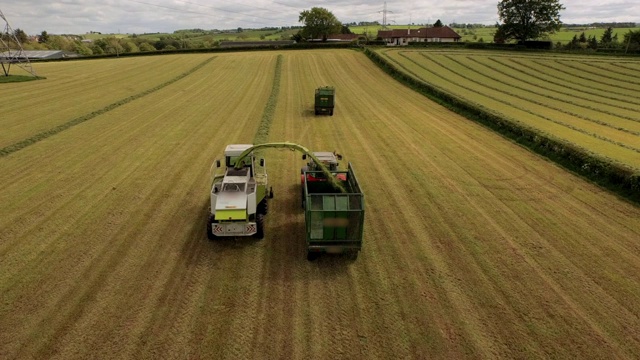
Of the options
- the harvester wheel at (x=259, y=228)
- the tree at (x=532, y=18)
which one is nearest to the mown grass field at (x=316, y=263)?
the harvester wheel at (x=259, y=228)

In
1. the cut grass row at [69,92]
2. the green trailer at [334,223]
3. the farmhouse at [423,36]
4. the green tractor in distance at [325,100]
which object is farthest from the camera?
the farmhouse at [423,36]

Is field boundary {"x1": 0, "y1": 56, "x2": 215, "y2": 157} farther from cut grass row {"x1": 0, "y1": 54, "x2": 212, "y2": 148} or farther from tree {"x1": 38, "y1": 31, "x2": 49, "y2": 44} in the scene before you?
tree {"x1": 38, "y1": 31, "x2": 49, "y2": 44}

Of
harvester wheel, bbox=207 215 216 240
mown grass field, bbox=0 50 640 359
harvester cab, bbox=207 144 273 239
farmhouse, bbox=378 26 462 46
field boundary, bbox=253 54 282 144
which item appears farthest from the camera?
farmhouse, bbox=378 26 462 46

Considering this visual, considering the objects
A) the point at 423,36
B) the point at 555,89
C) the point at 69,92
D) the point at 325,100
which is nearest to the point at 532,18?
the point at 423,36

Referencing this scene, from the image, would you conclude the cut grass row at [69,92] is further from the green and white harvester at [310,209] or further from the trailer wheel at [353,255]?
the trailer wheel at [353,255]

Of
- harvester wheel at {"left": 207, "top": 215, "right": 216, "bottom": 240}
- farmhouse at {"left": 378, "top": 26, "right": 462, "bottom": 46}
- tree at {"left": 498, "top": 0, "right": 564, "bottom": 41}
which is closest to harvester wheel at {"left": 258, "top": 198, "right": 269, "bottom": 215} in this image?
harvester wheel at {"left": 207, "top": 215, "right": 216, "bottom": 240}
